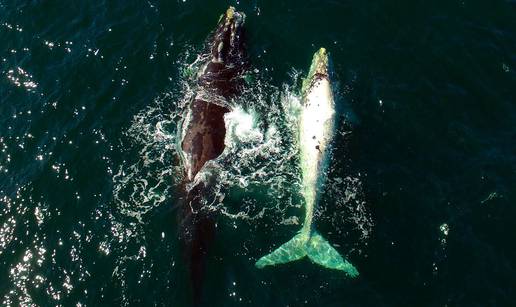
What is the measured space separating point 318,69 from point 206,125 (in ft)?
18.9

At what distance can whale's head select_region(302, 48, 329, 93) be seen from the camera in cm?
2238

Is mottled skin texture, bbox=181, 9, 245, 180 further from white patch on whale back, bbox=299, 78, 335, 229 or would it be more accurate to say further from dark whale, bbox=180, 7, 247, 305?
white patch on whale back, bbox=299, 78, 335, 229

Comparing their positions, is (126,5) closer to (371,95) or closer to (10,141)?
(10,141)

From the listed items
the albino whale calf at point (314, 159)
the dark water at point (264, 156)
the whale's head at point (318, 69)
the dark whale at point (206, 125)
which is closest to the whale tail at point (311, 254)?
the albino whale calf at point (314, 159)

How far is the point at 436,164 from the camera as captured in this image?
20.2 metres

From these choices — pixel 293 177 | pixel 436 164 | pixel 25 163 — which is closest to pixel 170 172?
pixel 293 177

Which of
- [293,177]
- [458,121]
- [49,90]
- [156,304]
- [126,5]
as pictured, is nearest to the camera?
[156,304]

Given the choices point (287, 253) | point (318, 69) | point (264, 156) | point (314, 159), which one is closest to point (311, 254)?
point (287, 253)

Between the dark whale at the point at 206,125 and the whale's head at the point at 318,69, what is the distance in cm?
297

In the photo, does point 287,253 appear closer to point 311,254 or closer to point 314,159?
point 311,254

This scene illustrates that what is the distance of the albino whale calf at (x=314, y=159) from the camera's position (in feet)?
57.0

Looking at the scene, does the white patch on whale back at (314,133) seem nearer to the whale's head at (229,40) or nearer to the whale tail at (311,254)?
the whale tail at (311,254)

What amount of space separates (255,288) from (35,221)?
8705 millimetres

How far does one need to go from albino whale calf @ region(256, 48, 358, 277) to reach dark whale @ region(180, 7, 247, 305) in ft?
7.54
